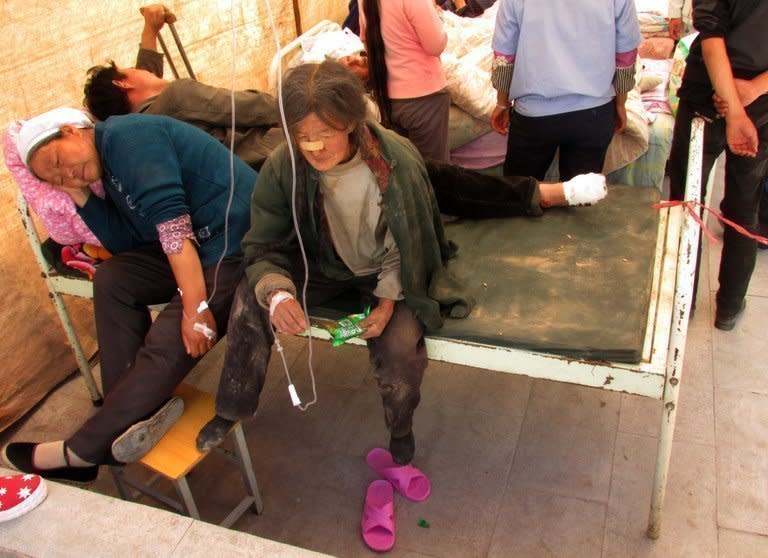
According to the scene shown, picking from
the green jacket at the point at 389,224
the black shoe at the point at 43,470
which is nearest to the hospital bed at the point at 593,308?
the green jacket at the point at 389,224

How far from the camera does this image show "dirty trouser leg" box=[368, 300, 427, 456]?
186cm

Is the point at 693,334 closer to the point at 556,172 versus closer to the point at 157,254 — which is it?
the point at 556,172

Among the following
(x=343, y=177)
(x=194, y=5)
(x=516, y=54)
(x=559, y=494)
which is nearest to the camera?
(x=343, y=177)

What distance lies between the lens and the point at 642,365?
5.65ft

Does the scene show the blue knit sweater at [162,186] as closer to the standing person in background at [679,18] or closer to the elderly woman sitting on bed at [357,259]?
the elderly woman sitting on bed at [357,259]

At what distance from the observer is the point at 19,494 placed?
5.23ft

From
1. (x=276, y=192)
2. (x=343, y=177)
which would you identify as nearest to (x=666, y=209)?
(x=343, y=177)

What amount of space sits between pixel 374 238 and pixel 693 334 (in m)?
1.47

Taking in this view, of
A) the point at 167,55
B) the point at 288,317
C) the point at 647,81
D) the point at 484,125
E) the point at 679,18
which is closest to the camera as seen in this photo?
the point at 288,317

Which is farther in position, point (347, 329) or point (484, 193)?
point (484, 193)

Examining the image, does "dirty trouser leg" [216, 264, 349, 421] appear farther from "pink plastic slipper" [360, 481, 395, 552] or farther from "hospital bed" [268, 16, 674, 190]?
"hospital bed" [268, 16, 674, 190]

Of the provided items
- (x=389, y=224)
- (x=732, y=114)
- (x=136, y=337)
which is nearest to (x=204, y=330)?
(x=136, y=337)

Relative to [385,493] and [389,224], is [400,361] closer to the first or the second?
[389,224]

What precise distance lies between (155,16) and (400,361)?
2.00 m
